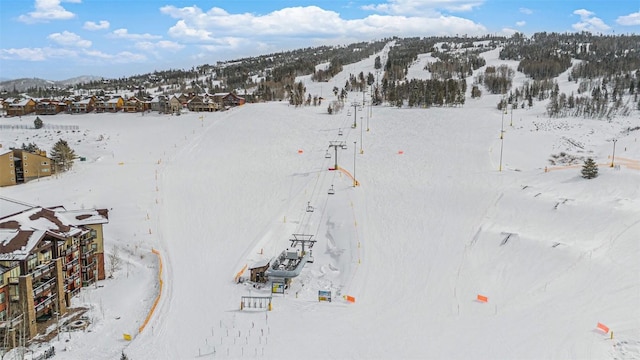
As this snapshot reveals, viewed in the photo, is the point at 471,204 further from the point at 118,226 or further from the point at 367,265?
the point at 118,226

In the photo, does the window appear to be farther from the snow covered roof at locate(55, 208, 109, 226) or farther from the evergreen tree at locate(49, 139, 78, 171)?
the evergreen tree at locate(49, 139, 78, 171)

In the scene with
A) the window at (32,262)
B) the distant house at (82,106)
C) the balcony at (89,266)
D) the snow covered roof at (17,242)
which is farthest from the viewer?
the distant house at (82,106)

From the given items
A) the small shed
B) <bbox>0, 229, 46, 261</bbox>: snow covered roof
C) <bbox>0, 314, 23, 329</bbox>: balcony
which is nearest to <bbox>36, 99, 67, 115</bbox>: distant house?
<bbox>0, 229, 46, 261</bbox>: snow covered roof

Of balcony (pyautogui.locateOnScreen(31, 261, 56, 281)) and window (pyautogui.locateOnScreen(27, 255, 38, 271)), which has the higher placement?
window (pyautogui.locateOnScreen(27, 255, 38, 271))

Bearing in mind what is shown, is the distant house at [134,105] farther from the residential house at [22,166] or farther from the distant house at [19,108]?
the residential house at [22,166]

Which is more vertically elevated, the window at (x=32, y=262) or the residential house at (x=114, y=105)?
the residential house at (x=114, y=105)

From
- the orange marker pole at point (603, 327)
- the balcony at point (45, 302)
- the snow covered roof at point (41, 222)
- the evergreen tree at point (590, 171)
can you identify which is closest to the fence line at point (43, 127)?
the snow covered roof at point (41, 222)
